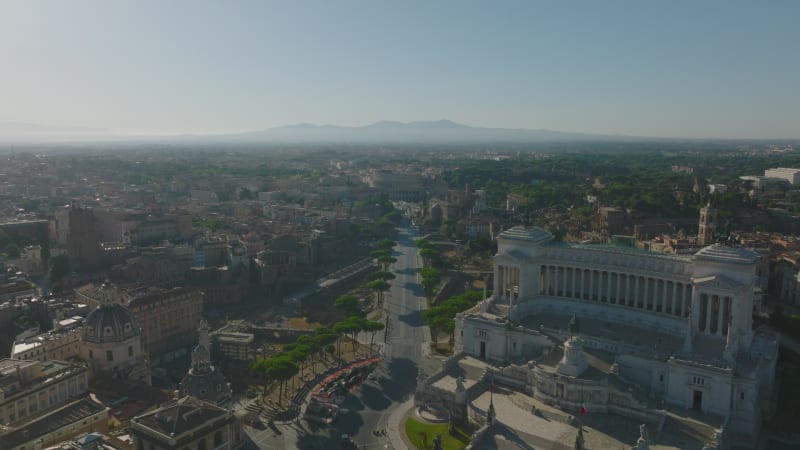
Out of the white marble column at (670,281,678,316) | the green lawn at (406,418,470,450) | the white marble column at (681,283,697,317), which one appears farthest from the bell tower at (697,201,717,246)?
the green lawn at (406,418,470,450)

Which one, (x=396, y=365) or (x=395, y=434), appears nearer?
(x=395, y=434)

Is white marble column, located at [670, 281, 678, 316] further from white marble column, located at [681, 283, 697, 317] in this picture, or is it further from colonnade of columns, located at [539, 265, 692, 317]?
white marble column, located at [681, 283, 697, 317]

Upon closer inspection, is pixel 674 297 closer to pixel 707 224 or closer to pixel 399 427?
pixel 399 427

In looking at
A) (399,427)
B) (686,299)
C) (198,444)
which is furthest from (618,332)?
(198,444)

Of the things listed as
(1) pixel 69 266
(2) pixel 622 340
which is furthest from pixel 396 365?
(1) pixel 69 266

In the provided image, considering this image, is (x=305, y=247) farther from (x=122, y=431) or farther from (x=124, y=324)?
(x=122, y=431)
